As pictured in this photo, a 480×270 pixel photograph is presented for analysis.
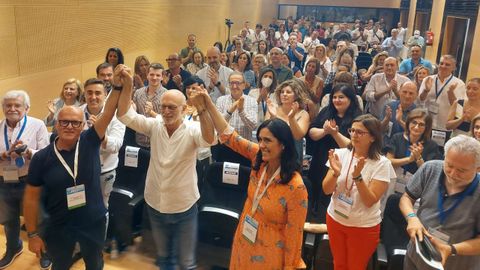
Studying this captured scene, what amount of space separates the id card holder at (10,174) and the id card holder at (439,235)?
2959 mm

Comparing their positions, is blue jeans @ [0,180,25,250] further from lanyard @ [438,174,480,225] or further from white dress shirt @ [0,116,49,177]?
lanyard @ [438,174,480,225]

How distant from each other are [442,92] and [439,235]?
299 centimetres

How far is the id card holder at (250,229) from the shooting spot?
2.17 m

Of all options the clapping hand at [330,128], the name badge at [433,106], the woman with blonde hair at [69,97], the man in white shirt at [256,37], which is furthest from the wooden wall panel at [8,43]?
the man in white shirt at [256,37]

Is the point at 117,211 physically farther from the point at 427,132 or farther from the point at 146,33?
the point at 146,33

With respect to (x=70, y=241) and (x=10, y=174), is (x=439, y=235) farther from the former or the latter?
(x=10, y=174)

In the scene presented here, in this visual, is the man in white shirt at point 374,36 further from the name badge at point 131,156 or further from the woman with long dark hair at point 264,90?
the name badge at point 131,156

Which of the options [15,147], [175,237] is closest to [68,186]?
[175,237]

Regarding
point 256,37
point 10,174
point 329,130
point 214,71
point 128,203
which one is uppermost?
point 256,37

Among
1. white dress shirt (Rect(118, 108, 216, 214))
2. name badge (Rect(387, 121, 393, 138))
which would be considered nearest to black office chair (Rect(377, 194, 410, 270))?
name badge (Rect(387, 121, 393, 138))

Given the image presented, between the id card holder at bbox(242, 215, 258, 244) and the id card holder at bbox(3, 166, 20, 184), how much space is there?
2.01 m

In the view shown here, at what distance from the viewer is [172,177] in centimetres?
263

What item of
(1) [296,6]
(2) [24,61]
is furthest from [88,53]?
(1) [296,6]

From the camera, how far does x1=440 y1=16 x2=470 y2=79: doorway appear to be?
8383 millimetres
